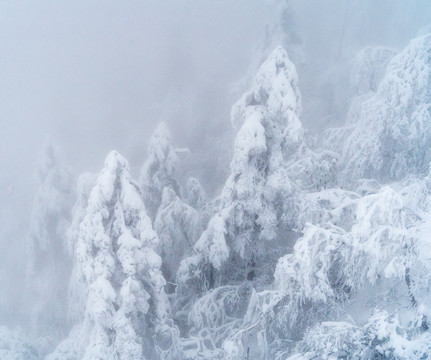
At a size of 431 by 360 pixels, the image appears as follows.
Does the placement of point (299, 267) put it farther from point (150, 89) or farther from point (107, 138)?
point (150, 89)

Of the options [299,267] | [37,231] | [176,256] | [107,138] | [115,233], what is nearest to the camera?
[299,267]

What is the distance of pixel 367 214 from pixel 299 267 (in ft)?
5.06

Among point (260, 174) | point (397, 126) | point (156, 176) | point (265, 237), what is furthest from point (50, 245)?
point (397, 126)

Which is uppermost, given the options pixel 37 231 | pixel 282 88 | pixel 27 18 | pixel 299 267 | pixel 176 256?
pixel 27 18

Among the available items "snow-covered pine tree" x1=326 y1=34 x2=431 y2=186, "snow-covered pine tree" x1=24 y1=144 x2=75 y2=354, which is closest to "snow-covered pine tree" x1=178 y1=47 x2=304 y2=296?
"snow-covered pine tree" x1=326 y1=34 x2=431 y2=186

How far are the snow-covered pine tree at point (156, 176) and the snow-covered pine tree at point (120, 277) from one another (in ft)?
12.3

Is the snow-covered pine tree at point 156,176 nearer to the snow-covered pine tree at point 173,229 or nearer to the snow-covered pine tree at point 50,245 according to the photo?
the snow-covered pine tree at point 173,229

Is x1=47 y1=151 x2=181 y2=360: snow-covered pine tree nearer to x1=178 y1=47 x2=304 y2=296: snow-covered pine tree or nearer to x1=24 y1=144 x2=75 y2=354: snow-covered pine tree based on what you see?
x1=178 y1=47 x2=304 y2=296: snow-covered pine tree

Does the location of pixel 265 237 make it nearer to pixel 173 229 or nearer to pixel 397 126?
pixel 173 229

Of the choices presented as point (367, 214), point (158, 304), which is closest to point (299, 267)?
point (367, 214)

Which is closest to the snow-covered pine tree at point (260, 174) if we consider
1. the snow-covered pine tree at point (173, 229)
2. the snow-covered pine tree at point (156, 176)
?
the snow-covered pine tree at point (173, 229)

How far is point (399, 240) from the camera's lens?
5.63 metres

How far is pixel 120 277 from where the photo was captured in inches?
314

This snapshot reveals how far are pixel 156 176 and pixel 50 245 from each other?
11.3 metres
